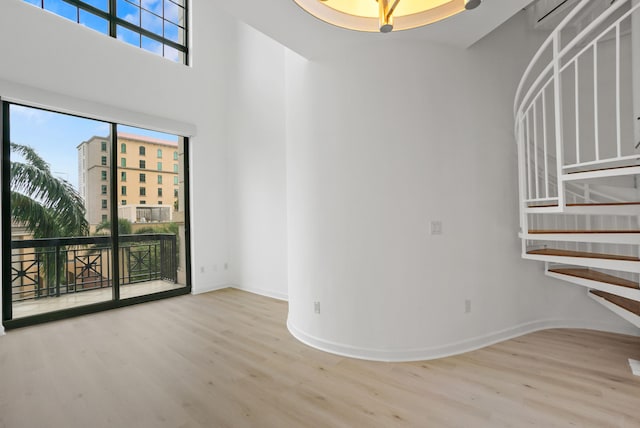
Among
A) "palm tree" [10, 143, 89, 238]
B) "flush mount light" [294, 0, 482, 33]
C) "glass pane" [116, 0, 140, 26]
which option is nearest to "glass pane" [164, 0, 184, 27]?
"glass pane" [116, 0, 140, 26]

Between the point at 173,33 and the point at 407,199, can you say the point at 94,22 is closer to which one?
the point at 173,33

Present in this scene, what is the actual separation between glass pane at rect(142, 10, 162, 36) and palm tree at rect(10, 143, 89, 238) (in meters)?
2.37

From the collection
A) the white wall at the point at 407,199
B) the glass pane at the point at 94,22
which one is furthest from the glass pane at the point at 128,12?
the white wall at the point at 407,199

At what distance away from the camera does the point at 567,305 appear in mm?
3211

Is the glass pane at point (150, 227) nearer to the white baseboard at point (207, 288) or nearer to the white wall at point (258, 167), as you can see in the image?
the white baseboard at point (207, 288)

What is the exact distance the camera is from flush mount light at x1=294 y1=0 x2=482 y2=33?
4.99ft

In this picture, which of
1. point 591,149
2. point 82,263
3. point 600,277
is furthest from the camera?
point 82,263

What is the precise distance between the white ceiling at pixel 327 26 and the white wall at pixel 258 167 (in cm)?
194

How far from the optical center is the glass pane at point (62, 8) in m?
3.59

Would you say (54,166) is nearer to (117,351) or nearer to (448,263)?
(117,351)

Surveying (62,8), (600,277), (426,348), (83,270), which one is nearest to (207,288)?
(83,270)

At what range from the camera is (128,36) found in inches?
168

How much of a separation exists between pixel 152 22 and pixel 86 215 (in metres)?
2.97

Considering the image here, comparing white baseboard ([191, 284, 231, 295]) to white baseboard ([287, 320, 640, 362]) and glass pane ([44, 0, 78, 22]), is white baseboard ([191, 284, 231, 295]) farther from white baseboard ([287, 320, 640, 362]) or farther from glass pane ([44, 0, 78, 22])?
glass pane ([44, 0, 78, 22])
